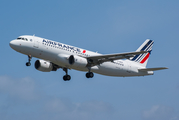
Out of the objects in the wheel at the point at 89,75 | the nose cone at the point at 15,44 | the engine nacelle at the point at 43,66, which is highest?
the nose cone at the point at 15,44

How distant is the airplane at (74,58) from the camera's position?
43.5 meters

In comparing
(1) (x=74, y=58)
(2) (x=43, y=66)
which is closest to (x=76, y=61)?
(1) (x=74, y=58)

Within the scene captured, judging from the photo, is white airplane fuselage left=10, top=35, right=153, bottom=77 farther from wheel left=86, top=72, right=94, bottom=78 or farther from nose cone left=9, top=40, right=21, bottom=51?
wheel left=86, top=72, right=94, bottom=78

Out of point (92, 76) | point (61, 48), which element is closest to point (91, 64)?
point (92, 76)

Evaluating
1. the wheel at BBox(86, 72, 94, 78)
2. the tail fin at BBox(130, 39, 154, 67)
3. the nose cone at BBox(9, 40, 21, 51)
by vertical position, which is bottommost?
the wheel at BBox(86, 72, 94, 78)

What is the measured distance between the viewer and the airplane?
43.5 metres

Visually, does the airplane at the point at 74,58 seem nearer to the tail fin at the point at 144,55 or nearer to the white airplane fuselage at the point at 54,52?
the white airplane fuselage at the point at 54,52

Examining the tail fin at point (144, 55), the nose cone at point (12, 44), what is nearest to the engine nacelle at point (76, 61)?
the nose cone at point (12, 44)

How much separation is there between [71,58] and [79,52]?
247 centimetres

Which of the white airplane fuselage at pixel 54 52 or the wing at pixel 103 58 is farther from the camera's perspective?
the wing at pixel 103 58

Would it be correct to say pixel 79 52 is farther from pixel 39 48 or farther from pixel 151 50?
pixel 151 50

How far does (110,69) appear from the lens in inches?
1954

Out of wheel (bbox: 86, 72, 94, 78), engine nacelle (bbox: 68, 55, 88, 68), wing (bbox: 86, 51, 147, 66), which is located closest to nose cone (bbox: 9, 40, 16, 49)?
engine nacelle (bbox: 68, 55, 88, 68)

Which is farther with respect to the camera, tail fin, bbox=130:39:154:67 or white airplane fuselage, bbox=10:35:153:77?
tail fin, bbox=130:39:154:67
